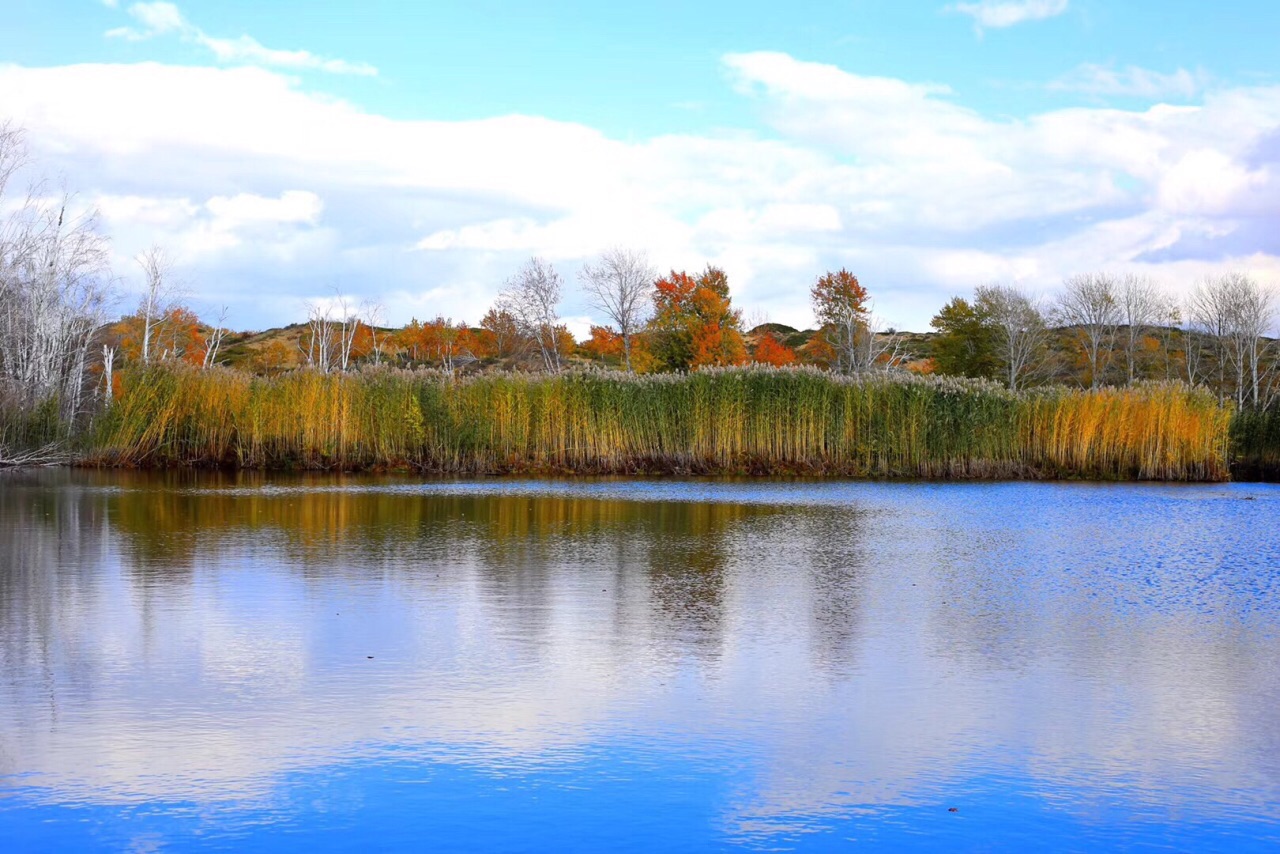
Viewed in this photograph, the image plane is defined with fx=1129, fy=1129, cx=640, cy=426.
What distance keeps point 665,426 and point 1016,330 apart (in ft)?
145

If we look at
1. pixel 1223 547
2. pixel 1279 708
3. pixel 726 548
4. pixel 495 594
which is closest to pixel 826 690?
pixel 1279 708

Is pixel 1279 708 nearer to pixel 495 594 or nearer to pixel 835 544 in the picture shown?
pixel 495 594

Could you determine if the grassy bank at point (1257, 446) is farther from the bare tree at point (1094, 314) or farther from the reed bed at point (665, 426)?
the bare tree at point (1094, 314)

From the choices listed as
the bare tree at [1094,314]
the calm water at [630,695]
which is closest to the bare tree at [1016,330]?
the bare tree at [1094,314]

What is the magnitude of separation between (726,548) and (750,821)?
673 cm

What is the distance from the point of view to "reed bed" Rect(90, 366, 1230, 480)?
22094 mm

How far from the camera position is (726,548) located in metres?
10.4

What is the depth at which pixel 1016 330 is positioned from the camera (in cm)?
6153

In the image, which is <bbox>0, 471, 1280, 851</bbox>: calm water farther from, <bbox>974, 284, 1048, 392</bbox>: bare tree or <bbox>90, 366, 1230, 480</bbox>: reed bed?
<bbox>974, 284, 1048, 392</bbox>: bare tree

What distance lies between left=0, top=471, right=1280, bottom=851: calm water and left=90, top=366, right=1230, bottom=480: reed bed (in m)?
11.5

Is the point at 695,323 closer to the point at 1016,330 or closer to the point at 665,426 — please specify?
the point at 1016,330

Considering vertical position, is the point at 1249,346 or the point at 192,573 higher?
the point at 1249,346

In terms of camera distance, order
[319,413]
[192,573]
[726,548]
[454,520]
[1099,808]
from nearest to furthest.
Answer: [1099,808] → [192,573] → [726,548] → [454,520] → [319,413]

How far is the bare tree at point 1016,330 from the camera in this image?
60719 millimetres
